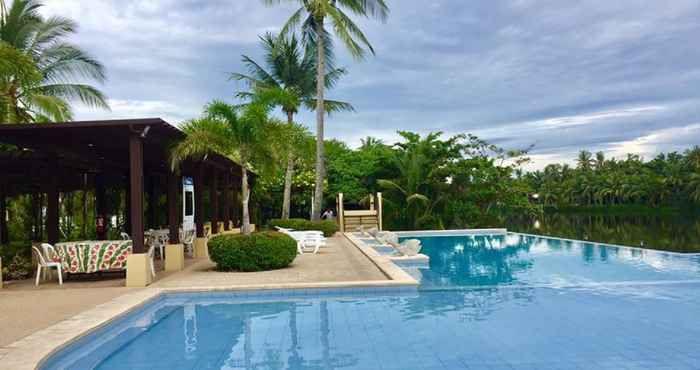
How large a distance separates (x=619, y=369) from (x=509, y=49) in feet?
52.4

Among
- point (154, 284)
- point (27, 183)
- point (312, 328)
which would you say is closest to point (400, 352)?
point (312, 328)

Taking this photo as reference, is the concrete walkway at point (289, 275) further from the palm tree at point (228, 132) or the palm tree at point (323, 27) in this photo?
the palm tree at point (323, 27)

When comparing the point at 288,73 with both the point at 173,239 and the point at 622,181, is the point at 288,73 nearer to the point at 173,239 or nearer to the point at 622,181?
the point at 173,239

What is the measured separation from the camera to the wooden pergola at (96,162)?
29.7 feet

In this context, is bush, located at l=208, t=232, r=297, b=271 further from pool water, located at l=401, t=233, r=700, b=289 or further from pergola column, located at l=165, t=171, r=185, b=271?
pool water, located at l=401, t=233, r=700, b=289

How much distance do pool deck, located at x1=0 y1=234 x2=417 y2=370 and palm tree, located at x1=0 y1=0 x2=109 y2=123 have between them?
6949 mm

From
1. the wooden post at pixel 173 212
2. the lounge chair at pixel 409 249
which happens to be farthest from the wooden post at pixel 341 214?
the wooden post at pixel 173 212

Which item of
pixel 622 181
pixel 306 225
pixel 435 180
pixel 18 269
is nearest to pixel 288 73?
pixel 306 225

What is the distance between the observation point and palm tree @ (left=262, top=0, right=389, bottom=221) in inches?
797

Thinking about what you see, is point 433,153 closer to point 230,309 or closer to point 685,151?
point 230,309

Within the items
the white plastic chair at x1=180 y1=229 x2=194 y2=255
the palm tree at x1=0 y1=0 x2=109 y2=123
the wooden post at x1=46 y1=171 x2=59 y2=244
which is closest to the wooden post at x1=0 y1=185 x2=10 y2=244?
the wooden post at x1=46 y1=171 x2=59 y2=244

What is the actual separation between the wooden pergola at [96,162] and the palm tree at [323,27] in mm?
5041

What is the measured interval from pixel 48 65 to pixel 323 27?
388 inches

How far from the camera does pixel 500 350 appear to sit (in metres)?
5.61
